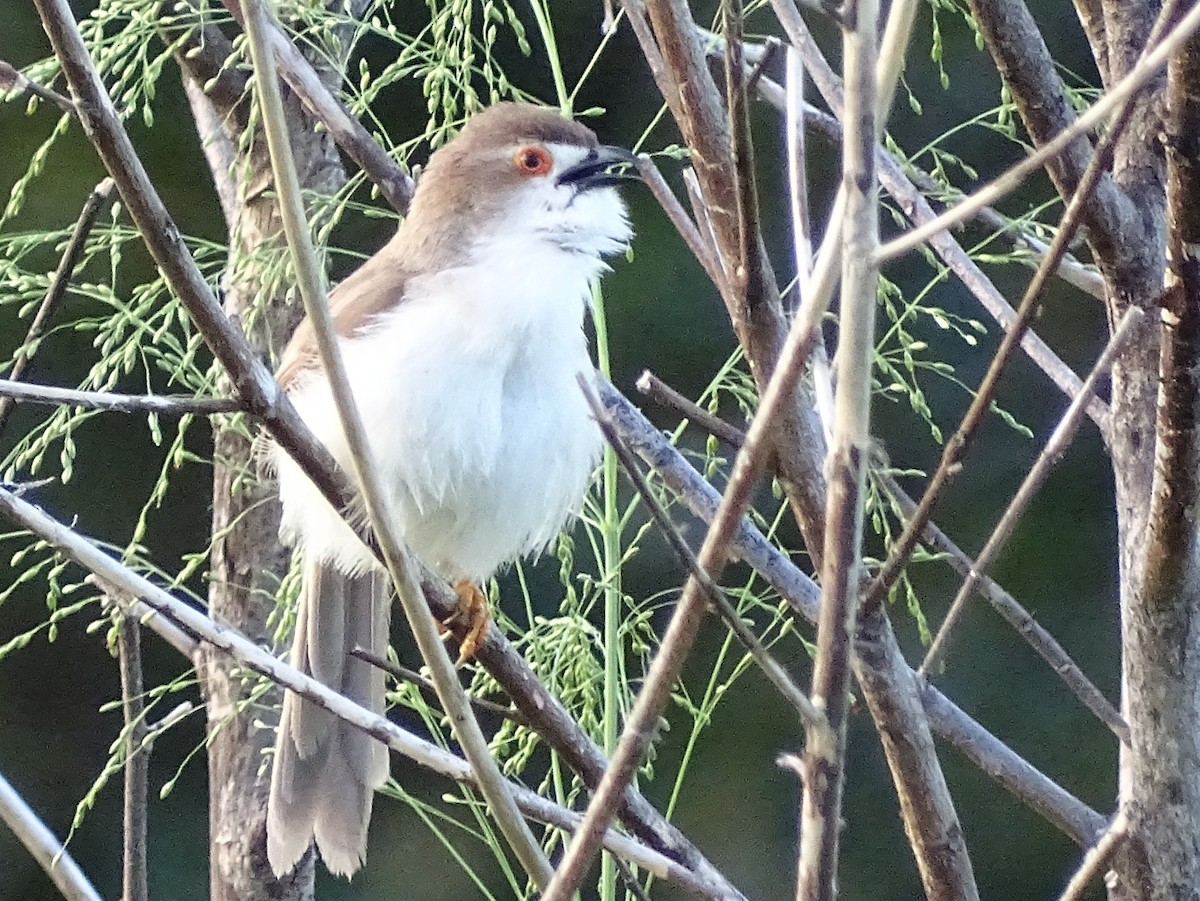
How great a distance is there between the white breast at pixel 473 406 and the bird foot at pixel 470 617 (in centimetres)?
10

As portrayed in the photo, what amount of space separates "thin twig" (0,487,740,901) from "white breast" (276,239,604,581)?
0.60m

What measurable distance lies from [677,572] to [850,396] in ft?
11.4

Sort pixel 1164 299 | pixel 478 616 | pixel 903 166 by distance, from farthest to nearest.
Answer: pixel 478 616
pixel 903 166
pixel 1164 299

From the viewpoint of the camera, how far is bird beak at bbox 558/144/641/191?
8.45ft

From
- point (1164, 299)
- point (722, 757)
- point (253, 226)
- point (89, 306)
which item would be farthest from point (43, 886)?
point (1164, 299)

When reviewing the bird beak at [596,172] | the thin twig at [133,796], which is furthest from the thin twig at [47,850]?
the bird beak at [596,172]

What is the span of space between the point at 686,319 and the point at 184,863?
2054 millimetres

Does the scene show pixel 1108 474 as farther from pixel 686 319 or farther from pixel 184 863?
pixel 184 863

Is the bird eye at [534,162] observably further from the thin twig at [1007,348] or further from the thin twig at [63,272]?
the thin twig at [1007,348]

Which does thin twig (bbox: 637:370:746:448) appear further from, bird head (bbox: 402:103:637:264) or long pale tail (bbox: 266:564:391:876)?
bird head (bbox: 402:103:637:264)

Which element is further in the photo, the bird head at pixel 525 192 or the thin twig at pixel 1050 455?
the bird head at pixel 525 192

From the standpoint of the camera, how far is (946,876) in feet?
4.72

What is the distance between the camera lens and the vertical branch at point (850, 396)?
935 mm

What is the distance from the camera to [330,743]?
8.09ft
